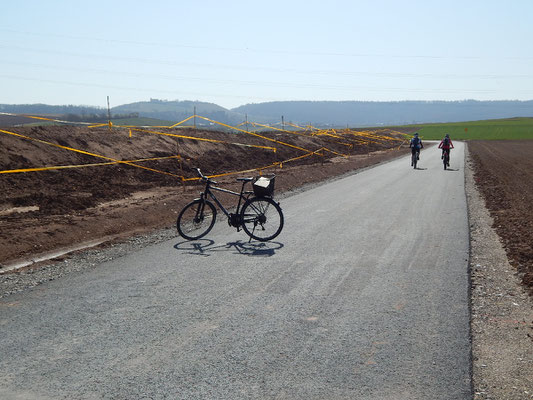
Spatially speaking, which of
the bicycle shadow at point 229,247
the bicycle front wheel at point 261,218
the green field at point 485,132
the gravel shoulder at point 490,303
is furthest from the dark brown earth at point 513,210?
the green field at point 485,132

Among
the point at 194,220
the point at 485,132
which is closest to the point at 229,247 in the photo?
the point at 194,220

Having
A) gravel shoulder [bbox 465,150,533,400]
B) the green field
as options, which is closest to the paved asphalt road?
gravel shoulder [bbox 465,150,533,400]

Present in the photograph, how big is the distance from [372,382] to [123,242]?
6926 millimetres

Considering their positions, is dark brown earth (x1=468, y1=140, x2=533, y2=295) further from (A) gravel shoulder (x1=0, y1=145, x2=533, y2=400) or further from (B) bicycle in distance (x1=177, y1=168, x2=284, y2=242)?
(B) bicycle in distance (x1=177, y1=168, x2=284, y2=242)

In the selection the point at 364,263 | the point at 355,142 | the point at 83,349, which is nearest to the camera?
the point at 83,349

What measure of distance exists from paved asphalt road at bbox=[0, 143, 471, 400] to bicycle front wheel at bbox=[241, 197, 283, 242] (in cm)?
39

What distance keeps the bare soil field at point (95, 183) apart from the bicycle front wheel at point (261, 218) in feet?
8.37

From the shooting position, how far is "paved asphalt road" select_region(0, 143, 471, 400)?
4.27 m

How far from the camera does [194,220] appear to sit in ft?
34.9

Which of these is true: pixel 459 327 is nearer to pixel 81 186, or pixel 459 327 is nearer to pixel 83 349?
pixel 83 349

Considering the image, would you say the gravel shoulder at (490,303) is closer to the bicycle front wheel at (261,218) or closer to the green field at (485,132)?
the bicycle front wheel at (261,218)

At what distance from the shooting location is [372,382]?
169 inches

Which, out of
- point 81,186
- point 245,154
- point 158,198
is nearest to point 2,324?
point 158,198

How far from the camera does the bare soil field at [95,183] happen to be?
36.0 feet
